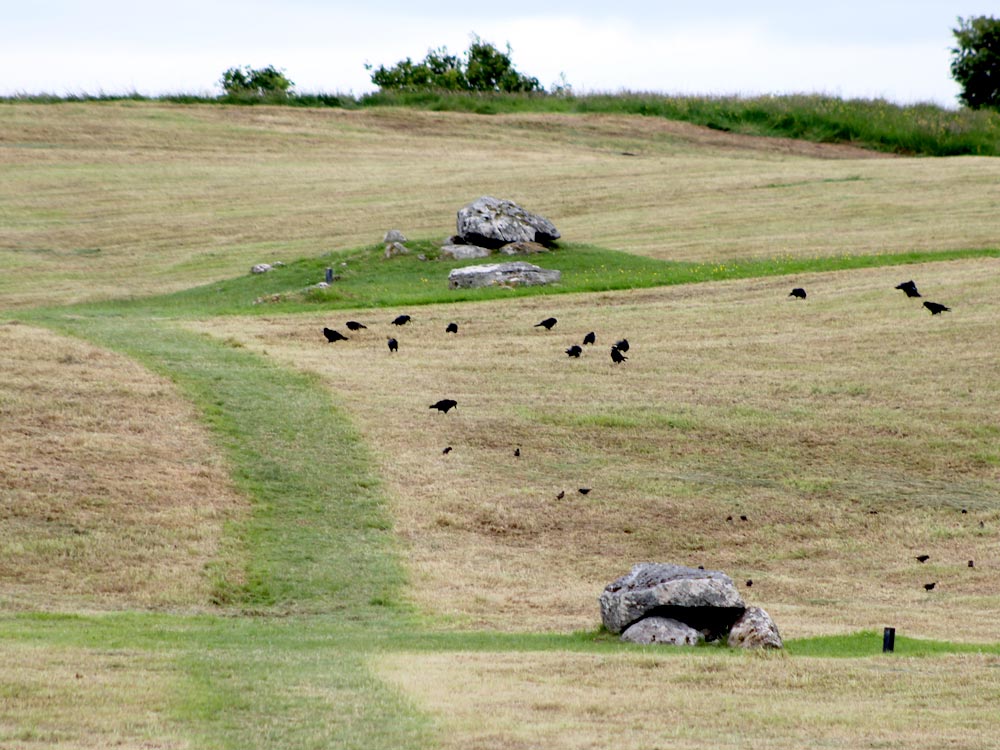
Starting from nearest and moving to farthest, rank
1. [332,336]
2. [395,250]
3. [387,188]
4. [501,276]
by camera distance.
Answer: [332,336] < [501,276] < [395,250] < [387,188]

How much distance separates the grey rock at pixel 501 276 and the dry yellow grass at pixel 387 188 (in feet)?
19.3

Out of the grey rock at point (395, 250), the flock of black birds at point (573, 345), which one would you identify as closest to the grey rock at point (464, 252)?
the grey rock at point (395, 250)

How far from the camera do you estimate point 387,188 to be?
60812 mm

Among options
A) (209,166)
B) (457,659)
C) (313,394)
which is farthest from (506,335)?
(209,166)

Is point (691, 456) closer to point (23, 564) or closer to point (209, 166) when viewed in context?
point (23, 564)

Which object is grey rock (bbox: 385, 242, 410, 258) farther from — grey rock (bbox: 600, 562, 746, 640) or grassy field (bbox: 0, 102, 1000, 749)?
grey rock (bbox: 600, 562, 746, 640)

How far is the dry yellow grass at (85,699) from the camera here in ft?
37.2

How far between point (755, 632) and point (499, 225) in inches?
1308

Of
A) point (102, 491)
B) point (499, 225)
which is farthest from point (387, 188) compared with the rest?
point (102, 491)

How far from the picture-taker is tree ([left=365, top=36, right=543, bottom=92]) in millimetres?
117188

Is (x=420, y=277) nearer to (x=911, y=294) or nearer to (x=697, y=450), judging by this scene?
(x=911, y=294)

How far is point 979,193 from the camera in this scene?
5559cm

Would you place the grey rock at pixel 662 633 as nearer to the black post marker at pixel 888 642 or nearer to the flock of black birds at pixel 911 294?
the black post marker at pixel 888 642

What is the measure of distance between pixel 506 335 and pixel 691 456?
10794 mm
